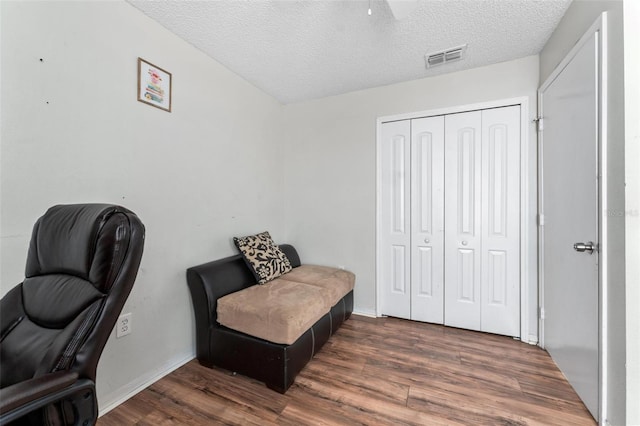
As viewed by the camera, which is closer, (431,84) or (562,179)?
(562,179)

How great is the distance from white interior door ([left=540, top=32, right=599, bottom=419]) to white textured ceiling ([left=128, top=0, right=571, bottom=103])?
477 millimetres

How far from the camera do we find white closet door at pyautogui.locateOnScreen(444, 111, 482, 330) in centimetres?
243

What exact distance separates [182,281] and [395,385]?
172 cm

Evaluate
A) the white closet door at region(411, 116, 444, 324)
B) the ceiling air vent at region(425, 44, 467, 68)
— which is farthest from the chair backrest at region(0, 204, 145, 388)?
the ceiling air vent at region(425, 44, 467, 68)

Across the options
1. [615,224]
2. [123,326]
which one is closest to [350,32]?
[615,224]

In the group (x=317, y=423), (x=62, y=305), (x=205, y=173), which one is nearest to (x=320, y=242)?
(x=205, y=173)

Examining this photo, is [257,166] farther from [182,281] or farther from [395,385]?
[395,385]

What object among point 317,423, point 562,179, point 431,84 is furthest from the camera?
point 431,84

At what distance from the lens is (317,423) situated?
1403 mm

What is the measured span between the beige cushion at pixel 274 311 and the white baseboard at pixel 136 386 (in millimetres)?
508

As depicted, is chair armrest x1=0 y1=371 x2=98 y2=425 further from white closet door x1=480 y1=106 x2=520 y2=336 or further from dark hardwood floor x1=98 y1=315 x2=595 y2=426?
white closet door x1=480 y1=106 x2=520 y2=336

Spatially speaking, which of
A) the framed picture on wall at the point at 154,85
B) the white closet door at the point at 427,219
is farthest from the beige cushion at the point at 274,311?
the framed picture on wall at the point at 154,85

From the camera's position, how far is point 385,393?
163cm

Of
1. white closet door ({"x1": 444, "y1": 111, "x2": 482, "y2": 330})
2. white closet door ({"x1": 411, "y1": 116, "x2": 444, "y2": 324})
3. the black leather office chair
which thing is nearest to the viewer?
the black leather office chair
